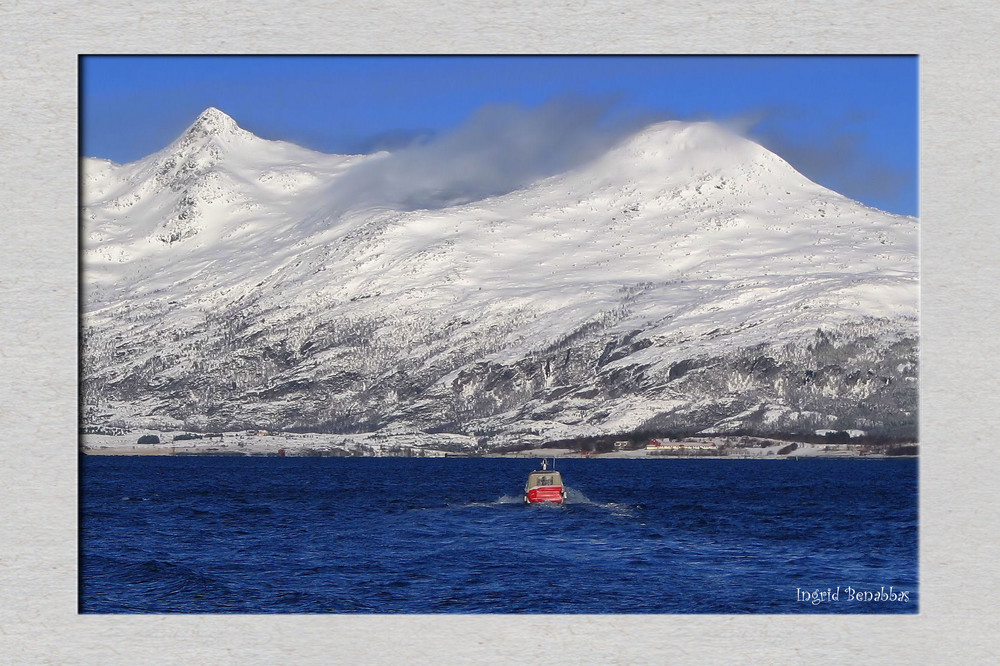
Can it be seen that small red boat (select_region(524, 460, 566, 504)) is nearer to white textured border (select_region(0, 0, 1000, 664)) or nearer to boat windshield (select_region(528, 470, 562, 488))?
boat windshield (select_region(528, 470, 562, 488))

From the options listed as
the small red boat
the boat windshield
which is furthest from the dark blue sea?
the boat windshield
